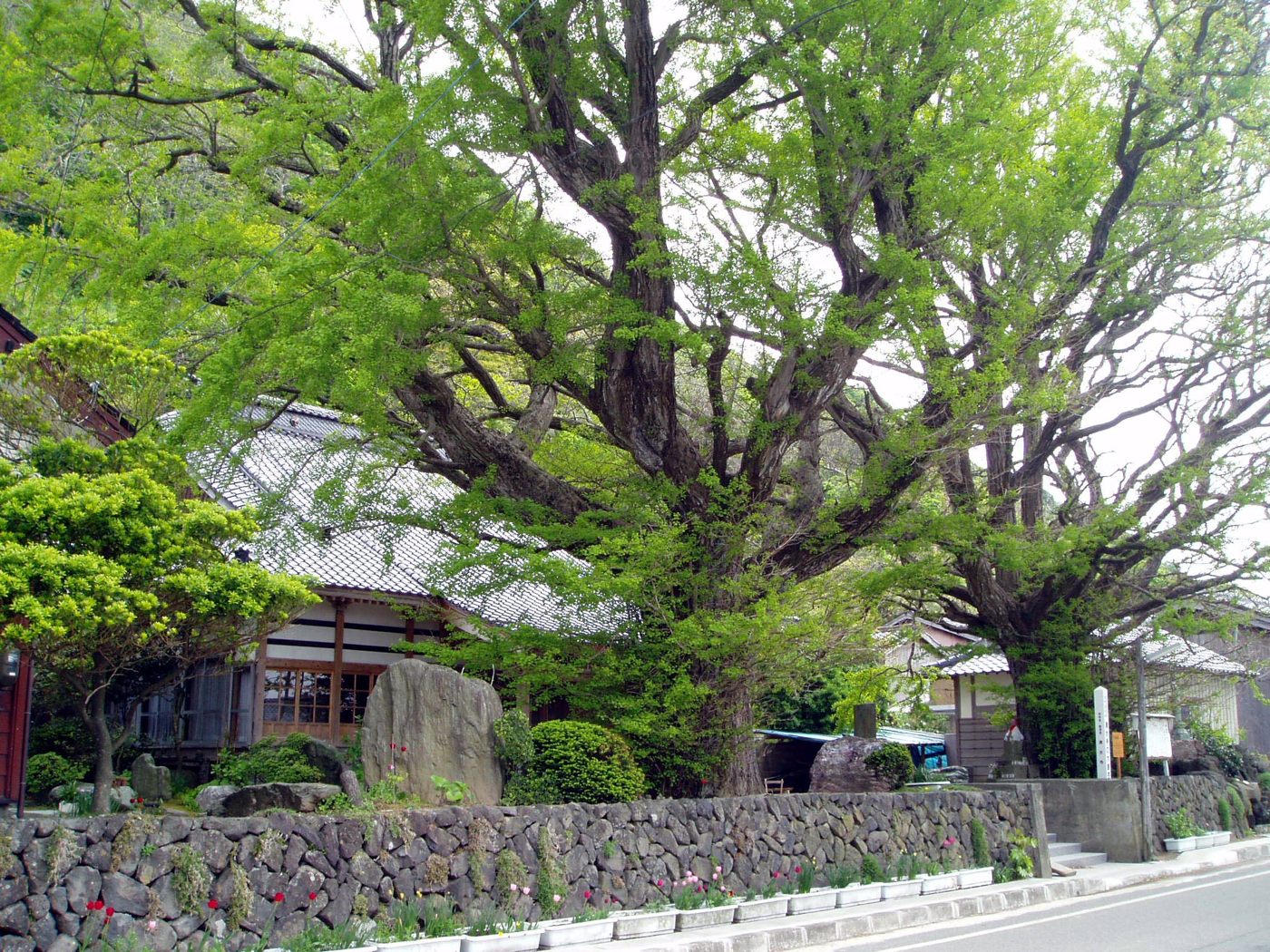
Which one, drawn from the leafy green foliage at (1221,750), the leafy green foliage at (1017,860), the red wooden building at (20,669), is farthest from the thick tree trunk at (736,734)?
the leafy green foliage at (1221,750)

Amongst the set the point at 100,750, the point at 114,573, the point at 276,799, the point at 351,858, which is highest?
the point at 114,573

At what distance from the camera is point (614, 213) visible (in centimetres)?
1380

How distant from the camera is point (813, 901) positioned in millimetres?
13023

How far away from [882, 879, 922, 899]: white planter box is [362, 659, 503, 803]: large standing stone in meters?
5.29

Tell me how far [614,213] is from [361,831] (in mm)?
7912

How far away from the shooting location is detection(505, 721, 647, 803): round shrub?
495 inches

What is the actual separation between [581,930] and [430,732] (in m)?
2.95

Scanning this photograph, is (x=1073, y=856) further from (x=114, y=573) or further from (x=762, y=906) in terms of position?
(x=114, y=573)

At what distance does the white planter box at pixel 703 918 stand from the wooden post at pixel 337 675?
9.79 meters

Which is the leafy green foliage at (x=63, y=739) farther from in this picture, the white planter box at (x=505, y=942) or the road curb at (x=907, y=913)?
the road curb at (x=907, y=913)

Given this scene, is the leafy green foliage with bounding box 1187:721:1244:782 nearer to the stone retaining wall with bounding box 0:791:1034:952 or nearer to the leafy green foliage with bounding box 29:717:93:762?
the stone retaining wall with bounding box 0:791:1034:952

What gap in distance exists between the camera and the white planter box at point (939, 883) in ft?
48.1

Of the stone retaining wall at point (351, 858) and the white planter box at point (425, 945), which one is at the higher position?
the stone retaining wall at point (351, 858)

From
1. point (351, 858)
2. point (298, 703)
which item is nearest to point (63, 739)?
point (298, 703)
